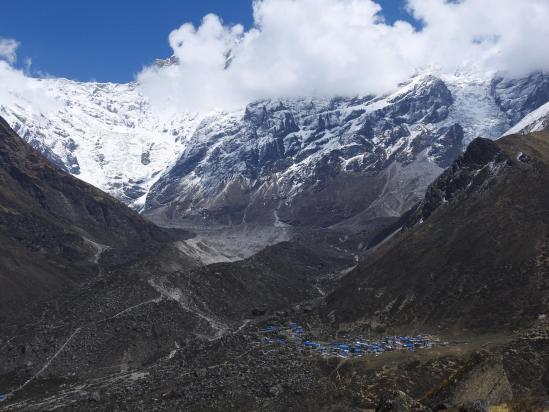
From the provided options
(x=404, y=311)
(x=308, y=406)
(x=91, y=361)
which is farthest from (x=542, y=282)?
(x=91, y=361)

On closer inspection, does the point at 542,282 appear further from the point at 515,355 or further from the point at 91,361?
the point at 91,361

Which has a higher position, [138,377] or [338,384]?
[138,377]

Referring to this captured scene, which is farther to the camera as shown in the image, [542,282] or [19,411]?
[542,282]

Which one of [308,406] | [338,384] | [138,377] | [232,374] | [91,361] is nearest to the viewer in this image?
[308,406]

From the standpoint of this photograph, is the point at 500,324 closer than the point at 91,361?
Yes

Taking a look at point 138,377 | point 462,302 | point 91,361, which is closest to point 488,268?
point 462,302

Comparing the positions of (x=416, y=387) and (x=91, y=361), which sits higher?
(x=91, y=361)

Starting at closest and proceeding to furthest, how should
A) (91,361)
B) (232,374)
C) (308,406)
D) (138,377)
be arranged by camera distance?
(308,406), (232,374), (138,377), (91,361)

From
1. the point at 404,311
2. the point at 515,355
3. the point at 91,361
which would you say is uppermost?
the point at 91,361

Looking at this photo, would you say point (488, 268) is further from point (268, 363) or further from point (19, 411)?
point (19, 411)
